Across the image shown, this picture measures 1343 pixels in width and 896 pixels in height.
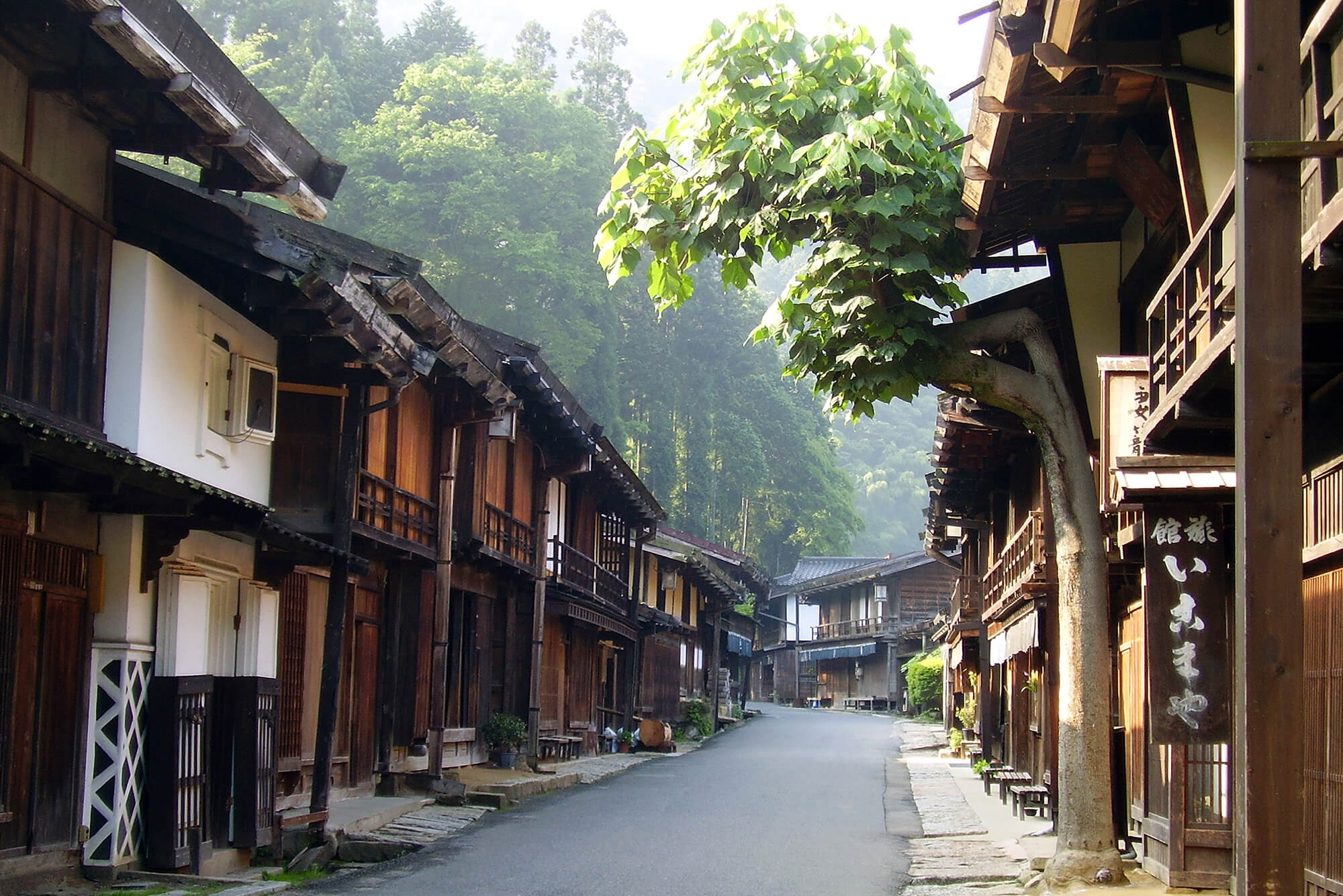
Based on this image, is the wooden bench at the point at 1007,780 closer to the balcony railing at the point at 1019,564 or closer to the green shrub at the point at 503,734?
the balcony railing at the point at 1019,564

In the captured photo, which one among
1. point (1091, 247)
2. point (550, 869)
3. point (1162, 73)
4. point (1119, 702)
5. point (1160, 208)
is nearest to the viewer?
point (1162, 73)

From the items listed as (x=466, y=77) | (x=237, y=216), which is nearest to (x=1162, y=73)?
(x=237, y=216)

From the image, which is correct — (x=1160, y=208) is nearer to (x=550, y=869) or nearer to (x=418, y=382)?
(x=550, y=869)

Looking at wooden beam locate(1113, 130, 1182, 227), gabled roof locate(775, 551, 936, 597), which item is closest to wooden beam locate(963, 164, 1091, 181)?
wooden beam locate(1113, 130, 1182, 227)

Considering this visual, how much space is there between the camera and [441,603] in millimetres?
19141

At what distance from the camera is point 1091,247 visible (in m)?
14.5

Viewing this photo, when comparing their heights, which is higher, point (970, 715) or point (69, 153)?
point (69, 153)

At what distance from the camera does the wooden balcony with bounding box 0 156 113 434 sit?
1016 centimetres

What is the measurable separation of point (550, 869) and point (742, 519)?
61.7 m

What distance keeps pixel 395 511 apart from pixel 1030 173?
29.5ft

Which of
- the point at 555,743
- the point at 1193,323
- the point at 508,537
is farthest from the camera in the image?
the point at 555,743

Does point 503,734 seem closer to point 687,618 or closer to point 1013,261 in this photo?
point 1013,261

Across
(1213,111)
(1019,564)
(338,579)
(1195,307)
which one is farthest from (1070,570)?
(1019,564)

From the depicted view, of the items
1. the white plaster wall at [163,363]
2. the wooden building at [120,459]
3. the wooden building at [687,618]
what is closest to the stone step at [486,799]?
the wooden building at [120,459]
